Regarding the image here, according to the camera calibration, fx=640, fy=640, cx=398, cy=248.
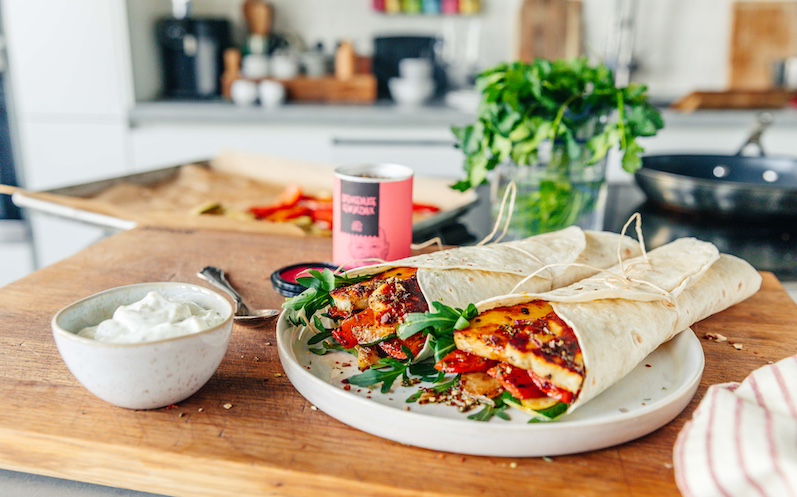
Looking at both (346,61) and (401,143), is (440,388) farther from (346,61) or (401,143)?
(346,61)

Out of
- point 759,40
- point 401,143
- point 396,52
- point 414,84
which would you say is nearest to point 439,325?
point 401,143

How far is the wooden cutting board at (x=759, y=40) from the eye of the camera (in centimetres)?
401

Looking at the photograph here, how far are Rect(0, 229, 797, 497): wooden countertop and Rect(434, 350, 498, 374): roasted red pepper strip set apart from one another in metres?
0.15

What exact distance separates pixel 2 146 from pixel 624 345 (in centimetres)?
404

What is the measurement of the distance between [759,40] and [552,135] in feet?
11.3

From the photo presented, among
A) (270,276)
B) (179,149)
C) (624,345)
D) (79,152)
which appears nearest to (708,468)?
(624,345)

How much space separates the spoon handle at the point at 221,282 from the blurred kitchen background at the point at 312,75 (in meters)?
2.12

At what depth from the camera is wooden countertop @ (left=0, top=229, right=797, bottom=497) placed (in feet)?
2.41

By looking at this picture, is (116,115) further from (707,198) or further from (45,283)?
(707,198)

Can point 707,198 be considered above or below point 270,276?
above

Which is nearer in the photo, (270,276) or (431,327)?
(431,327)

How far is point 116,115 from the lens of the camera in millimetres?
3695

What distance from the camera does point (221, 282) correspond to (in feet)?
4.35

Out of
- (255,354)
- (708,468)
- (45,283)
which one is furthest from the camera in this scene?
(45,283)
